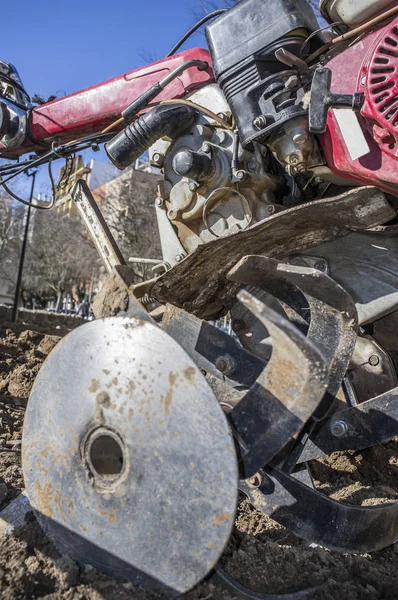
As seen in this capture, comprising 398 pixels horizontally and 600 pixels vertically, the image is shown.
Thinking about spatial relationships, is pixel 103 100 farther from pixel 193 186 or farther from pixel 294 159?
pixel 294 159

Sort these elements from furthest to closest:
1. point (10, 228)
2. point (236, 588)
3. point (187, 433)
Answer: point (10, 228) → point (236, 588) → point (187, 433)

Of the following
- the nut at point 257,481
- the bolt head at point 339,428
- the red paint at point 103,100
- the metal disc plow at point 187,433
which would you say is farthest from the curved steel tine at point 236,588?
the red paint at point 103,100

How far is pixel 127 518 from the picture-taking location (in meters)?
1.97

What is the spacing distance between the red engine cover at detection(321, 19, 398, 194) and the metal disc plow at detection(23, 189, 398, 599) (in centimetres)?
14

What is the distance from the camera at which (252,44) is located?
267 cm

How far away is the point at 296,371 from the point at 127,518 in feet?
2.49

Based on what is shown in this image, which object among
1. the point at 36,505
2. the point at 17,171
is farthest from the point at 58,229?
the point at 36,505

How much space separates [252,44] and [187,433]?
5.97 ft

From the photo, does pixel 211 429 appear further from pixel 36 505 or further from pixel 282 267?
pixel 36 505

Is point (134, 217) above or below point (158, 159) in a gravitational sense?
below

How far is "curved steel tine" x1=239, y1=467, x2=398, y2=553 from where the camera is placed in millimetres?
2336

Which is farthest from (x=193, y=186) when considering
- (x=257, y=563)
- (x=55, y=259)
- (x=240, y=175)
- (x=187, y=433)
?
(x=55, y=259)

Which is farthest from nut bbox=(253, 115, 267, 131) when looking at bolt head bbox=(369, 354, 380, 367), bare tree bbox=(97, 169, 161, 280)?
bare tree bbox=(97, 169, 161, 280)

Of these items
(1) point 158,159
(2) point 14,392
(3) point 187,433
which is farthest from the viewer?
(2) point 14,392
